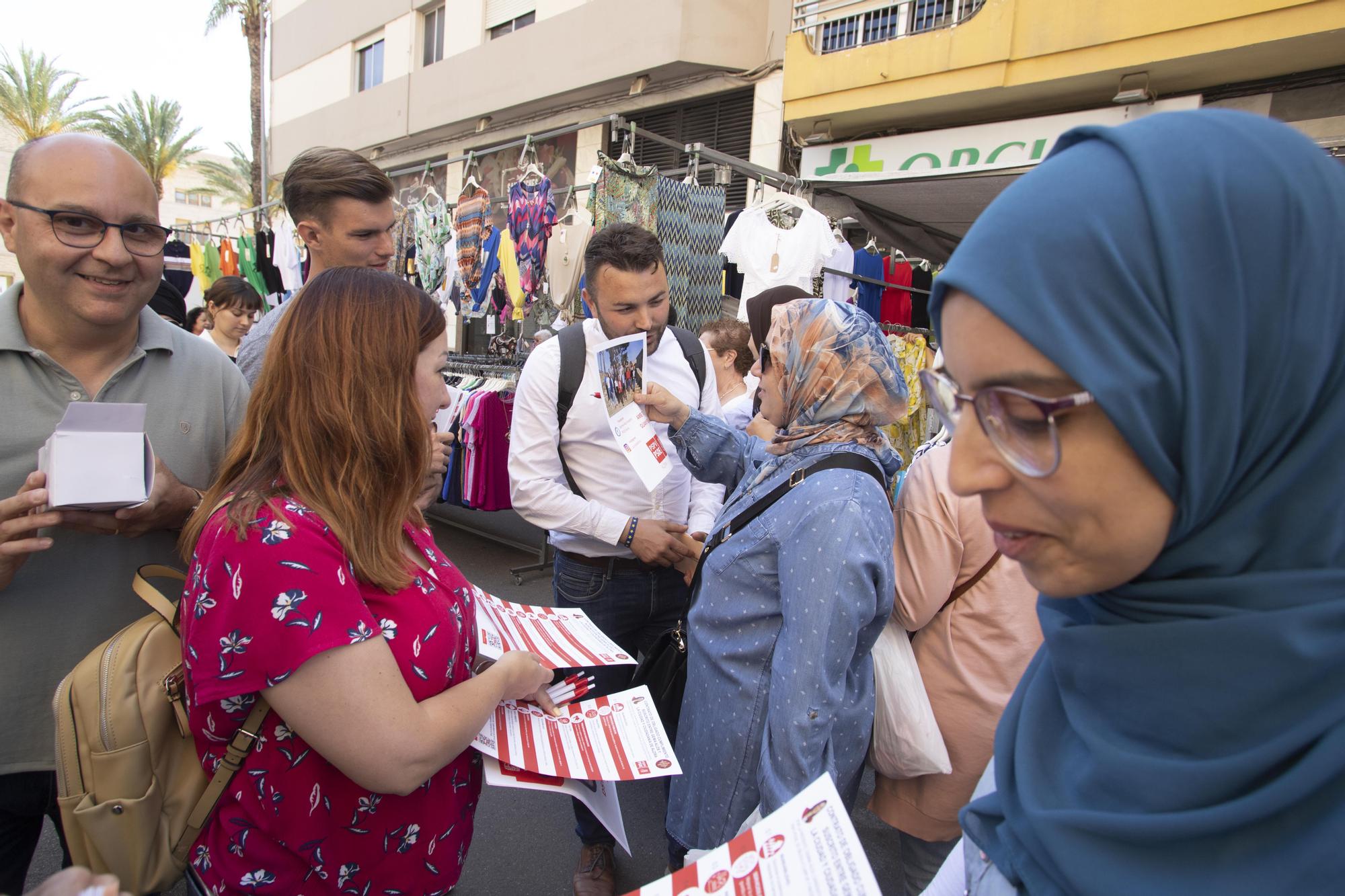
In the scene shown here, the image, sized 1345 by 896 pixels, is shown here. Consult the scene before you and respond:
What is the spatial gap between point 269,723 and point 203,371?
1119 millimetres

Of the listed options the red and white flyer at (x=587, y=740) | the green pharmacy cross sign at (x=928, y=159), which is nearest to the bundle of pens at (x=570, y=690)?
the red and white flyer at (x=587, y=740)

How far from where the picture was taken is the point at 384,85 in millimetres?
16312

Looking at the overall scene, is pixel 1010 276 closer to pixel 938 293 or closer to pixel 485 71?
pixel 938 293

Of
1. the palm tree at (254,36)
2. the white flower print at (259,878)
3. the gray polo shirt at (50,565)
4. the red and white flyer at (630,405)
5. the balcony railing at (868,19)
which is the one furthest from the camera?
the palm tree at (254,36)

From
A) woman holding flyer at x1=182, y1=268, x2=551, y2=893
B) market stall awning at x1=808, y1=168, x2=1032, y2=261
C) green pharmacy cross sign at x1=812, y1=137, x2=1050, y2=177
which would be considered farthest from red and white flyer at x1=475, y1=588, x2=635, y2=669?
green pharmacy cross sign at x1=812, y1=137, x2=1050, y2=177

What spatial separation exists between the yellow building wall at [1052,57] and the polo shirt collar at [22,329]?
800cm

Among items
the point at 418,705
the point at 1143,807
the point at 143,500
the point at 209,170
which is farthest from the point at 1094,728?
the point at 209,170

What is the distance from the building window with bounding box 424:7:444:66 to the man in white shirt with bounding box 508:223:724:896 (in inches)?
644

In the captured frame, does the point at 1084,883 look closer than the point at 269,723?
Yes

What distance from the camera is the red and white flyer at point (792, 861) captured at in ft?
3.01

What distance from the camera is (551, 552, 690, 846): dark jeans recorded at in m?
2.83

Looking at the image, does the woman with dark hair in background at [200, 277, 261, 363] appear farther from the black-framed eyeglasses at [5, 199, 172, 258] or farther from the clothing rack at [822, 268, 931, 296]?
the clothing rack at [822, 268, 931, 296]

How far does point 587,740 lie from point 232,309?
17.5ft

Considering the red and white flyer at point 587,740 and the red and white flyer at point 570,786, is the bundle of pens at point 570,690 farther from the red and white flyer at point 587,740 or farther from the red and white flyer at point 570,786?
the red and white flyer at point 570,786
